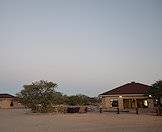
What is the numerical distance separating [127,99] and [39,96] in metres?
17.9

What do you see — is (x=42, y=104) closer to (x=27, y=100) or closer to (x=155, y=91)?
(x=27, y=100)

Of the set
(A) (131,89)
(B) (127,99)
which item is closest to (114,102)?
(B) (127,99)

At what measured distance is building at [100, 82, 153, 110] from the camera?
4784 centimetres

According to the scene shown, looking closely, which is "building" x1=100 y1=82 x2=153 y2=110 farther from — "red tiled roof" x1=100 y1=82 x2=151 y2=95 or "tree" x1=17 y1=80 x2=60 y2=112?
"tree" x1=17 y1=80 x2=60 y2=112

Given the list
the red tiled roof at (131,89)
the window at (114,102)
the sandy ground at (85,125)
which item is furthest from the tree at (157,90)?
the window at (114,102)

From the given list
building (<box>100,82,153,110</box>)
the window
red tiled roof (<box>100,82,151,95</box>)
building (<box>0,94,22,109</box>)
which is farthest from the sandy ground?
building (<box>0,94,22,109</box>)

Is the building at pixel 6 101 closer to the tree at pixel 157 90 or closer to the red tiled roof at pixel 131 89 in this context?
the red tiled roof at pixel 131 89

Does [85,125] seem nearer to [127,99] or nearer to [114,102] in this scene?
[127,99]

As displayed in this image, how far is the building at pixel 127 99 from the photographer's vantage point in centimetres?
4784

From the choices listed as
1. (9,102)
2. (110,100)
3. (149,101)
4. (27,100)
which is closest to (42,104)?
(27,100)

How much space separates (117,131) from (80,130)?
7.83 ft

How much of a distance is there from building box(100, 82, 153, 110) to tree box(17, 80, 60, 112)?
1302 cm

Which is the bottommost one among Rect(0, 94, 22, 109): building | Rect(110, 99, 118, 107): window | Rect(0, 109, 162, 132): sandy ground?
Rect(0, 109, 162, 132): sandy ground

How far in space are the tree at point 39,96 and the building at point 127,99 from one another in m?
13.0
